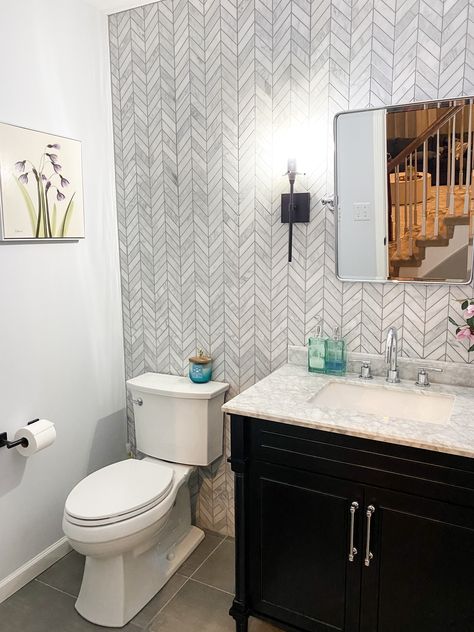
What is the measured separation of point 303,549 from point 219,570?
703 mm

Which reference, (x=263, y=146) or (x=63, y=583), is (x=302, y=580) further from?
(x=263, y=146)

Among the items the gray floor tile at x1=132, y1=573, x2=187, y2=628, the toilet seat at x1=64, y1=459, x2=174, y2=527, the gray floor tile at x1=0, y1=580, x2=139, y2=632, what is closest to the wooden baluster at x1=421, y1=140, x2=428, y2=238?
the toilet seat at x1=64, y1=459, x2=174, y2=527

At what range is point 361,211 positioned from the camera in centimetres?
202

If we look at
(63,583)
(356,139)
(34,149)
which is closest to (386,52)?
(356,139)

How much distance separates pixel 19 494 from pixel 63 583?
0.43 metres

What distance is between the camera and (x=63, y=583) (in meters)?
2.20

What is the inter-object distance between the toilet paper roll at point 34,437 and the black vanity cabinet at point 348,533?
824 mm

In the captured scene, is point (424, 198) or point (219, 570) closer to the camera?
point (424, 198)

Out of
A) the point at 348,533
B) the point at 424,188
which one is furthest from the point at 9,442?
the point at 424,188

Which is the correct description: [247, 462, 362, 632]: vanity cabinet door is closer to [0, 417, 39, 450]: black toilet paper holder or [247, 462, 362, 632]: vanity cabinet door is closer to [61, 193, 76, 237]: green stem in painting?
[0, 417, 39, 450]: black toilet paper holder

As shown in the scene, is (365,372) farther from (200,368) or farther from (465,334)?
(200,368)

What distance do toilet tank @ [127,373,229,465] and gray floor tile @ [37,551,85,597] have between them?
0.57 meters

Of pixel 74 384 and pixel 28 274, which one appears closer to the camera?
pixel 28 274

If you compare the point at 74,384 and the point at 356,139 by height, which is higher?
the point at 356,139
